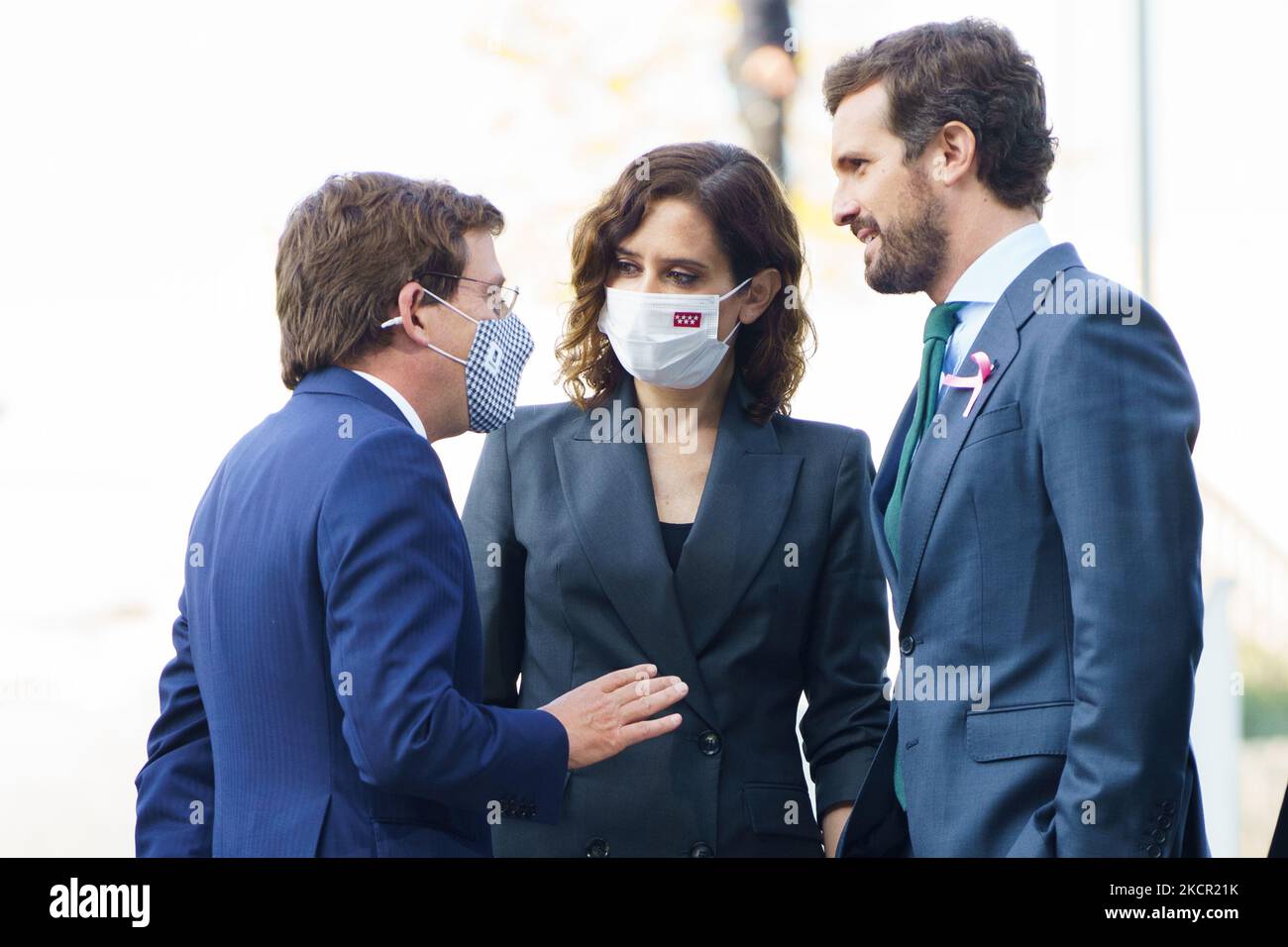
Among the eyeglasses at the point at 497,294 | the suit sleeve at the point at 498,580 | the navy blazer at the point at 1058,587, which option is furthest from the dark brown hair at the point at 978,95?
the suit sleeve at the point at 498,580

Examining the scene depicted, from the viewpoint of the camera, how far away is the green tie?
2.43 metres

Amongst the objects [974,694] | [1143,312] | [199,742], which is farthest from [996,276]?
[199,742]

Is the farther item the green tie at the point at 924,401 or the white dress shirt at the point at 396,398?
the green tie at the point at 924,401

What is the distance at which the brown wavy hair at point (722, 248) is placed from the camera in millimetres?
2787

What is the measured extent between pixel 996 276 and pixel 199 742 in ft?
5.18

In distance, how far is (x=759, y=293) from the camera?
2.90 meters

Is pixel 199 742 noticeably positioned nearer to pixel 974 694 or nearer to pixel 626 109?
pixel 974 694

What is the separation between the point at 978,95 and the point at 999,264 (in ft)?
1.12

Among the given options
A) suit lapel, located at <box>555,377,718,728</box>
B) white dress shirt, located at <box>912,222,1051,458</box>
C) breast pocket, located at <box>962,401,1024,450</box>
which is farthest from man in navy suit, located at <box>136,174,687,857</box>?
white dress shirt, located at <box>912,222,1051,458</box>

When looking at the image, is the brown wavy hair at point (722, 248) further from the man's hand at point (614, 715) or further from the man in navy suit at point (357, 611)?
the man's hand at point (614, 715)

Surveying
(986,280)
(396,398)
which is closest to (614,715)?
(396,398)

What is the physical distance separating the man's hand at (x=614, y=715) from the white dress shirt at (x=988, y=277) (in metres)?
0.71

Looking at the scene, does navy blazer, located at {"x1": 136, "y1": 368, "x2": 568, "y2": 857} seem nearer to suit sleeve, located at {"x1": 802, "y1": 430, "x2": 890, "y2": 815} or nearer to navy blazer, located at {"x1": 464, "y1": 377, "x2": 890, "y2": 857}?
navy blazer, located at {"x1": 464, "y1": 377, "x2": 890, "y2": 857}
